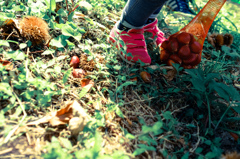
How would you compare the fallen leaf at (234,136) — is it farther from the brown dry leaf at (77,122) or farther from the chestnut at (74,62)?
the chestnut at (74,62)

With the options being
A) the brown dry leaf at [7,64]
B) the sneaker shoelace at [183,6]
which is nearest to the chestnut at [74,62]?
the brown dry leaf at [7,64]

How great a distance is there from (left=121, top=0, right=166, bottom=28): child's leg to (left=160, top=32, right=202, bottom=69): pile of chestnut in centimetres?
30

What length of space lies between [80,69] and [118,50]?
1.34ft

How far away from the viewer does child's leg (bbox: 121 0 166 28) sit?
134cm

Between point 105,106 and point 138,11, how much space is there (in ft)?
2.68

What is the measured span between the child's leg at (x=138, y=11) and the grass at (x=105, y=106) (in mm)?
288

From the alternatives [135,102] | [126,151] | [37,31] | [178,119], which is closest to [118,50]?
[135,102]

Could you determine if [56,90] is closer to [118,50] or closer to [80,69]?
[80,69]

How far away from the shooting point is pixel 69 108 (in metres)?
0.98

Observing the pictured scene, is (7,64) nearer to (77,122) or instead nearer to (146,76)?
(77,122)

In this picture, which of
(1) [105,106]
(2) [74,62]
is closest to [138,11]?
(2) [74,62]

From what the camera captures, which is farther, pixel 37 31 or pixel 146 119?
pixel 37 31

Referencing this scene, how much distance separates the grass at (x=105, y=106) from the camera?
2.76 feet

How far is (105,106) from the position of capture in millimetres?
1138
